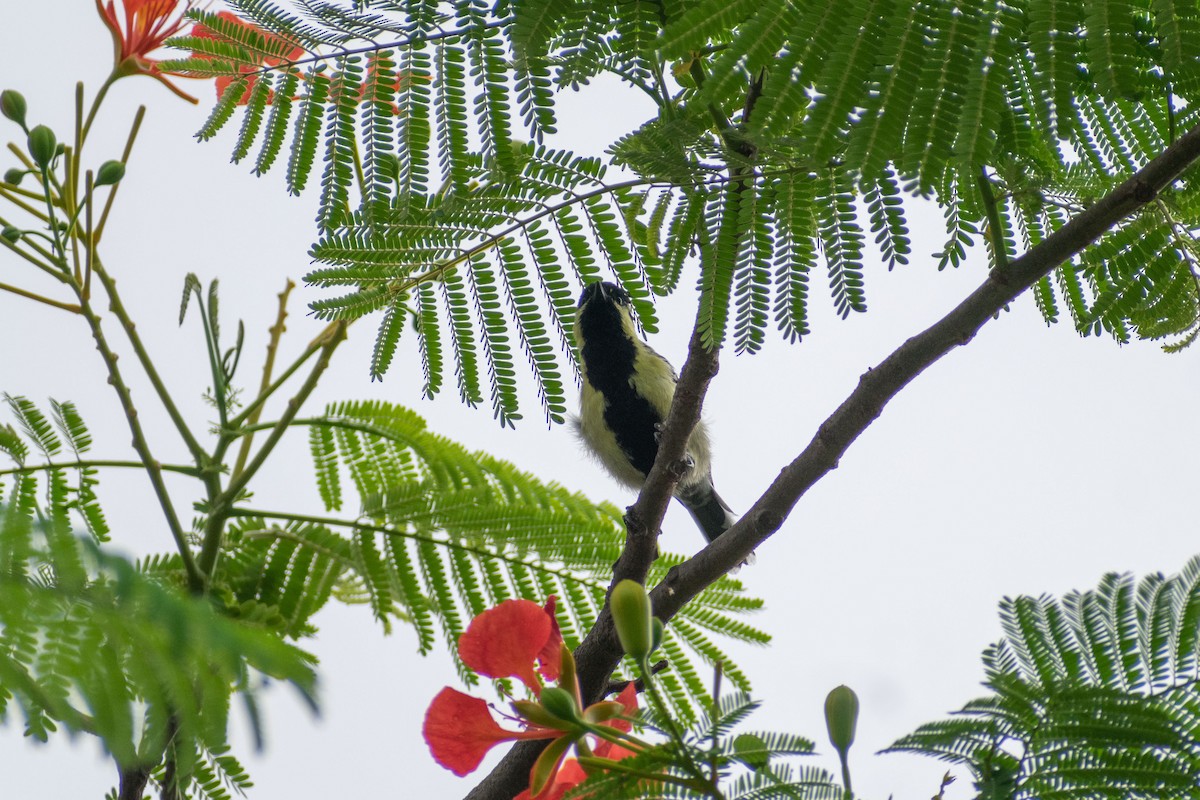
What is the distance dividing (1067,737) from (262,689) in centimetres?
81

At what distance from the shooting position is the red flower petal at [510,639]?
1.41 meters

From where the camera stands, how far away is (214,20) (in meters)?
2.38

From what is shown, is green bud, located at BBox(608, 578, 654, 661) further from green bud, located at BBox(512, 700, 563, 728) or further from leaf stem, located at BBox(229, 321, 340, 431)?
leaf stem, located at BBox(229, 321, 340, 431)

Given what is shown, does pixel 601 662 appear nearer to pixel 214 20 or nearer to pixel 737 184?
pixel 737 184

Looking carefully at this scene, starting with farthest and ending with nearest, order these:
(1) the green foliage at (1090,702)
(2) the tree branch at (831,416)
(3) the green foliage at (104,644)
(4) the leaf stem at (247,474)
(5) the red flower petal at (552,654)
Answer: (4) the leaf stem at (247,474), (2) the tree branch at (831,416), (5) the red flower petal at (552,654), (1) the green foliage at (1090,702), (3) the green foliage at (104,644)

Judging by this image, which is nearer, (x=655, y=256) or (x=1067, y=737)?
(x=1067, y=737)

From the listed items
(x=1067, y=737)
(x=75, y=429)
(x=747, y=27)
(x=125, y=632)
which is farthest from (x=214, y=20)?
(x=1067, y=737)

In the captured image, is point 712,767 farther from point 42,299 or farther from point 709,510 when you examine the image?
point 709,510

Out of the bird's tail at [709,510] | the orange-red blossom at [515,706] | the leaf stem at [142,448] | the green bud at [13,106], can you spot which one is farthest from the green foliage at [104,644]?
the bird's tail at [709,510]

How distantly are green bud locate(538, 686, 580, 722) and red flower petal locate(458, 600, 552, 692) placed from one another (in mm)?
214

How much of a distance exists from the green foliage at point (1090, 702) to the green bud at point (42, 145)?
5.48ft

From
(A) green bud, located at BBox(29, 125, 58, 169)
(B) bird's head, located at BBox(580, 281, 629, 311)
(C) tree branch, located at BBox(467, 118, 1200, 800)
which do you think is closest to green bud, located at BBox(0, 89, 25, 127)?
(A) green bud, located at BBox(29, 125, 58, 169)

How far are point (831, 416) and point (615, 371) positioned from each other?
261 centimetres

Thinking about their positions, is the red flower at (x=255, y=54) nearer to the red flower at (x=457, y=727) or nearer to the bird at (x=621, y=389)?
the red flower at (x=457, y=727)
